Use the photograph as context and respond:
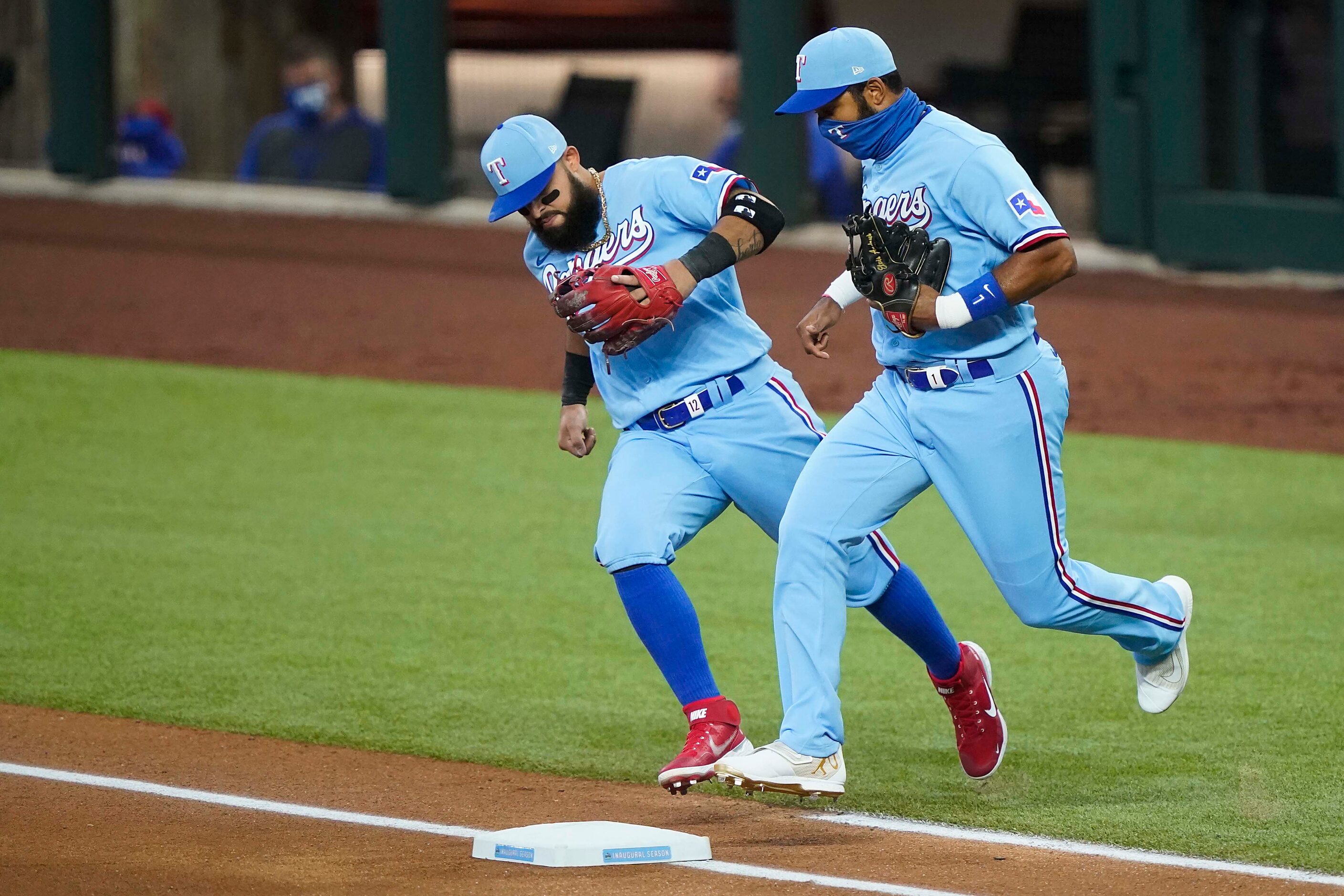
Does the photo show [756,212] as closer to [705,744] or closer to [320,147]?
[705,744]

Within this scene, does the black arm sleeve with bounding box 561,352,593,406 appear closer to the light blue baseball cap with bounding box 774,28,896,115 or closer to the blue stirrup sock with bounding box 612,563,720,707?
the blue stirrup sock with bounding box 612,563,720,707

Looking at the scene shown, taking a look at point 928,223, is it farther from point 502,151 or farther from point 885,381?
point 502,151

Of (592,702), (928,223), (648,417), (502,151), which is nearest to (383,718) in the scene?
(592,702)

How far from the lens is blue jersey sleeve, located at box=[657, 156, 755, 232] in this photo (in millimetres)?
4719

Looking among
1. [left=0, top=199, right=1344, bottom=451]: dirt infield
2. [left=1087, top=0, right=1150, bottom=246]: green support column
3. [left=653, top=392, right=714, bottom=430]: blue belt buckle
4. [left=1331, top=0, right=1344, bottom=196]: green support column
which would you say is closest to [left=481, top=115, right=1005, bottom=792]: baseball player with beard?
[left=653, top=392, right=714, bottom=430]: blue belt buckle

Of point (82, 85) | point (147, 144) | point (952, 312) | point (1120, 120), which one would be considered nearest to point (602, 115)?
point (147, 144)

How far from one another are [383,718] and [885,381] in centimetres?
181

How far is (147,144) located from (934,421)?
1431cm

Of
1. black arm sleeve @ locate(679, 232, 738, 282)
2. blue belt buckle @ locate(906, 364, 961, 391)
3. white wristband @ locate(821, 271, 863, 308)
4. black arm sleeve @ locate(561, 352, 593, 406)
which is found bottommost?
black arm sleeve @ locate(561, 352, 593, 406)

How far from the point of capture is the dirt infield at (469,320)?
10.6m

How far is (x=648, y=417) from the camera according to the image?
4.76 meters

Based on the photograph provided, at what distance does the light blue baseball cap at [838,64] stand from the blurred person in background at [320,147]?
38.4ft

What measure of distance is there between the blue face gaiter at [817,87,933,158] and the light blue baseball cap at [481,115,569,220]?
0.64 meters

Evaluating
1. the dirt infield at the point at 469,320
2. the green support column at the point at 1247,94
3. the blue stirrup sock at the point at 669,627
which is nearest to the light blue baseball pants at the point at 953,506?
the blue stirrup sock at the point at 669,627
